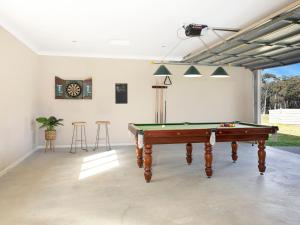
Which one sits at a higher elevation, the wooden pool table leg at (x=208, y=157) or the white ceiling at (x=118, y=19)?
the white ceiling at (x=118, y=19)

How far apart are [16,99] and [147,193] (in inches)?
131

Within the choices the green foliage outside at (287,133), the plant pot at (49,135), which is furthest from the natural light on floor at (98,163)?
the green foliage outside at (287,133)

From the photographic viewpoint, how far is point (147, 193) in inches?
132

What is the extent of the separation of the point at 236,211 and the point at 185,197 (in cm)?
68

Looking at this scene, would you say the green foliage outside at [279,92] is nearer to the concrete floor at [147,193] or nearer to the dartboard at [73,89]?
the concrete floor at [147,193]

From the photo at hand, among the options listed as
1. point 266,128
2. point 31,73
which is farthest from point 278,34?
point 31,73

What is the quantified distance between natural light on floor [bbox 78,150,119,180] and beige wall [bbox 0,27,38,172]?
1387 mm

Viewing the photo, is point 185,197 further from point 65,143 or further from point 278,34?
point 65,143

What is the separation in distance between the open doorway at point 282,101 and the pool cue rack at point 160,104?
322 cm

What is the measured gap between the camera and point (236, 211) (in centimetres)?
279

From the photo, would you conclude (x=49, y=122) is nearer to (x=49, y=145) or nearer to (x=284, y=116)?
(x=49, y=145)

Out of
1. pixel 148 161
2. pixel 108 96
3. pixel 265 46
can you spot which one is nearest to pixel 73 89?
pixel 108 96

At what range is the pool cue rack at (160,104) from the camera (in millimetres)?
7398

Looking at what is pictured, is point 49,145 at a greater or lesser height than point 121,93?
lesser
